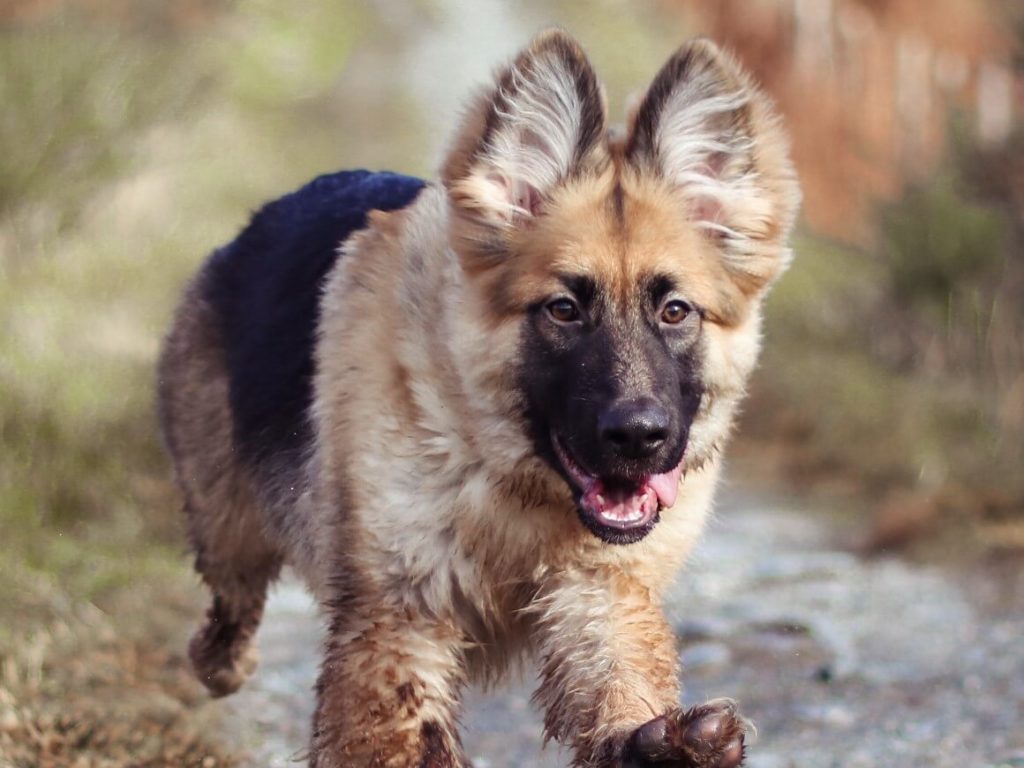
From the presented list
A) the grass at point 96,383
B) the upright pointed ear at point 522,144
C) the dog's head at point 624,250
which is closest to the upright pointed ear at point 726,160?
the dog's head at point 624,250

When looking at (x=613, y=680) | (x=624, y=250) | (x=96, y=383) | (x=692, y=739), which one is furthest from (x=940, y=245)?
(x=692, y=739)

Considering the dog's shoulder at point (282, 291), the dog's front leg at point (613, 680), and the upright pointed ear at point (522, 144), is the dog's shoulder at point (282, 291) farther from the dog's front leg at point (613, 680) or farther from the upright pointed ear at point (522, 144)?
the dog's front leg at point (613, 680)

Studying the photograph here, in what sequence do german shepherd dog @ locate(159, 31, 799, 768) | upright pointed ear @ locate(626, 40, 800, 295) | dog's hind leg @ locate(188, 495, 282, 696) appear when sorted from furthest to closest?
dog's hind leg @ locate(188, 495, 282, 696)
upright pointed ear @ locate(626, 40, 800, 295)
german shepherd dog @ locate(159, 31, 799, 768)

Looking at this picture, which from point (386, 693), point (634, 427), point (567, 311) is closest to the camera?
point (634, 427)

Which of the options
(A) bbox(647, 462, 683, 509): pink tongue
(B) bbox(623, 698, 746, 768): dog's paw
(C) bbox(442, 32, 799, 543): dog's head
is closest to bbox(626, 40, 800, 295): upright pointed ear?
(C) bbox(442, 32, 799, 543): dog's head

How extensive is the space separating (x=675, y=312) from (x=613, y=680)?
0.93m

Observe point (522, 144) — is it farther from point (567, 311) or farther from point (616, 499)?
point (616, 499)

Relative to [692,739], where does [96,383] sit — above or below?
below

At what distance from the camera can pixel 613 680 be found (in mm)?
3713

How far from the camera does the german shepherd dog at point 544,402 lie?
145 inches

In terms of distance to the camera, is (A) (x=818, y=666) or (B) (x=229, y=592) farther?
(A) (x=818, y=666)

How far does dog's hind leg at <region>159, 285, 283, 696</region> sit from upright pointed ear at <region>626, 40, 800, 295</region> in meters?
1.72

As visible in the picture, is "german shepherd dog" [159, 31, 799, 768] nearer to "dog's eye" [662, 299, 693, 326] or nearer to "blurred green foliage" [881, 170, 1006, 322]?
"dog's eye" [662, 299, 693, 326]

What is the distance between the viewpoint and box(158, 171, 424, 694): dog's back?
449 cm
